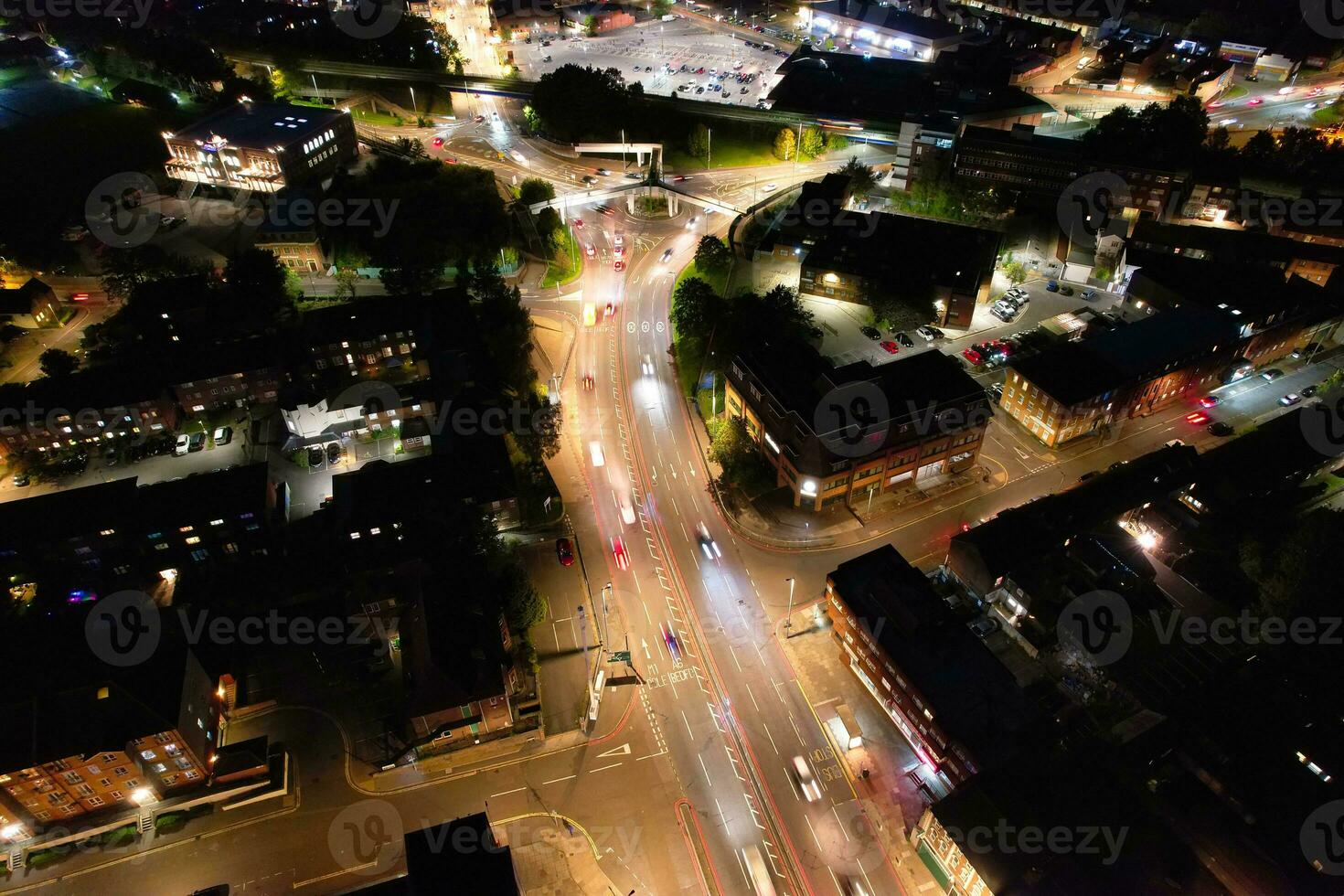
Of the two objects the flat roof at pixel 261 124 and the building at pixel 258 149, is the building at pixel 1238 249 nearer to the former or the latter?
the building at pixel 258 149

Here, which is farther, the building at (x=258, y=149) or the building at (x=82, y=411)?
the building at (x=258, y=149)

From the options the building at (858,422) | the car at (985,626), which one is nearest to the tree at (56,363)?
the building at (858,422)

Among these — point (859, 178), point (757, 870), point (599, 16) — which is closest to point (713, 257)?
point (859, 178)

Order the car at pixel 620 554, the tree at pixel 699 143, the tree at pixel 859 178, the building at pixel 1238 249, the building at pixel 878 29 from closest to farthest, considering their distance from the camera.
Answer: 1. the car at pixel 620 554
2. the building at pixel 1238 249
3. the tree at pixel 859 178
4. the tree at pixel 699 143
5. the building at pixel 878 29

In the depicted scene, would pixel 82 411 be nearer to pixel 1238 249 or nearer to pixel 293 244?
pixel 293 244

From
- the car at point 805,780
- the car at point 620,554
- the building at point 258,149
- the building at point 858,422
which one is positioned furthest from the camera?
the building at point 258,149

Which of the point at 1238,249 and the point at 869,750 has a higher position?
the point at 1238,249

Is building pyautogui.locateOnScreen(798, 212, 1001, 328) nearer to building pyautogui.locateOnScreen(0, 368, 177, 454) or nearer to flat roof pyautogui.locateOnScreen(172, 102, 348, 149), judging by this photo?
building pyautogui.locateOnScreen(0, 368, 177, 454)
